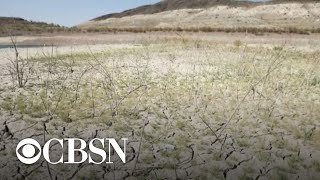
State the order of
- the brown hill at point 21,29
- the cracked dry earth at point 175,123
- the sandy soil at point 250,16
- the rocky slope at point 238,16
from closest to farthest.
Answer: the cracked dry earth at point 175,123 → the brown hill at point 21,29 → the rocky slope at point 238,16 → the sandy soil at point 250,16

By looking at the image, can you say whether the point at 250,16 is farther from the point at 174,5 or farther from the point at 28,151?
the point at 28,151

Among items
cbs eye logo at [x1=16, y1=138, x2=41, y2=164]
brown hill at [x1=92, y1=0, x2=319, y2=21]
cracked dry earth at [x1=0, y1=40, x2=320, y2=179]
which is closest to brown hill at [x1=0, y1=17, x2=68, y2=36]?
cracked dry earth at [x1=0, y1=40, x2=320, y2=179]

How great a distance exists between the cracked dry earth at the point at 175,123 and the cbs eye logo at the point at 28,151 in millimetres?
83

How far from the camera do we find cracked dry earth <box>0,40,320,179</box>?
4.20 m

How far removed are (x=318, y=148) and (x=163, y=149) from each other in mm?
1923

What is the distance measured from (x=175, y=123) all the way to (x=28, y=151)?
83.3 inches

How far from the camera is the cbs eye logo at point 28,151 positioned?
14.0 ft

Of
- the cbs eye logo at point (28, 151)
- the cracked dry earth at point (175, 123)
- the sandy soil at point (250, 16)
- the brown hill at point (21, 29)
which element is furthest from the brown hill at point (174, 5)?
the cbs eye logo at point (28, 151)

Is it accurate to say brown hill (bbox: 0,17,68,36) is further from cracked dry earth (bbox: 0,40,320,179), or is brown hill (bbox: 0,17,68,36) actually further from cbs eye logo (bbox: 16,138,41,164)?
cbs eye logo (bbox: 16,138,41,164)

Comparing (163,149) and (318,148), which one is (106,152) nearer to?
(163,149)

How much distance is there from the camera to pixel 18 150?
179 inches

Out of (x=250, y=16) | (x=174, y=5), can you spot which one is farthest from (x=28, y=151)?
(x=174, y=5)

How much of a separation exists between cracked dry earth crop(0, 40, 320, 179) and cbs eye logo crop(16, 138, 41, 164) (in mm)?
83

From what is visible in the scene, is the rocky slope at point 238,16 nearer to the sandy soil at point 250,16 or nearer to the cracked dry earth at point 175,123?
the sandy soil at point 250,16
